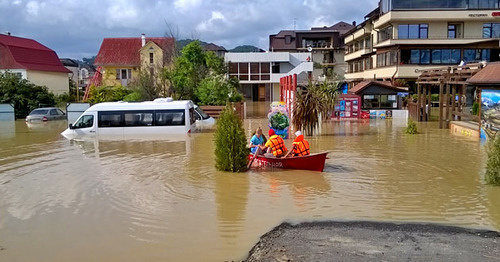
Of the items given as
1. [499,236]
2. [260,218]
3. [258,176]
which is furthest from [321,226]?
[258,176]

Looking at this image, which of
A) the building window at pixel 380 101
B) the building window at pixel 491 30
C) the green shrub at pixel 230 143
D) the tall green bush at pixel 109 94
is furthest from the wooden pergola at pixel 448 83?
the tall green bush at pixel 109 94

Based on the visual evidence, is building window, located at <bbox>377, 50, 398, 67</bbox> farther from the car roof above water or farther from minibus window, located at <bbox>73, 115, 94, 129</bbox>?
minibus window, located at <bbox>73, 115, 94, 129</bbox>

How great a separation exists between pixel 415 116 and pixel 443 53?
51.1ft

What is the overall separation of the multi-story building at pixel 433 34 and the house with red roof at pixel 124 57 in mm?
24707

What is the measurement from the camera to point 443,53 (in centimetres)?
4675

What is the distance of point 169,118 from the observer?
2431 cm

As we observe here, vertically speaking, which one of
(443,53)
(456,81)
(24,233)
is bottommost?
(24,233)

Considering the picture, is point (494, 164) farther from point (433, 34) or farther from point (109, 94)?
point (433, 34)

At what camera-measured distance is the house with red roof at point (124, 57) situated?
5684 centimetres

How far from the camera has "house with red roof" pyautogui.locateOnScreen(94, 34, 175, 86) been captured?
186 feet

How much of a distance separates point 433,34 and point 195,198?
147 ft

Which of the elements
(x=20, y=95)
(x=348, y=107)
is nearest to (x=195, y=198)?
(x=348, y=107)

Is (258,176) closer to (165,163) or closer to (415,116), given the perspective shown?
(165,163)

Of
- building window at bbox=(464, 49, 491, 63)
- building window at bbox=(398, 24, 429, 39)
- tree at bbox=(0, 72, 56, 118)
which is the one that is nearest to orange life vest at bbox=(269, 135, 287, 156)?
tree at bbox=(0, 72, 56, 118)
